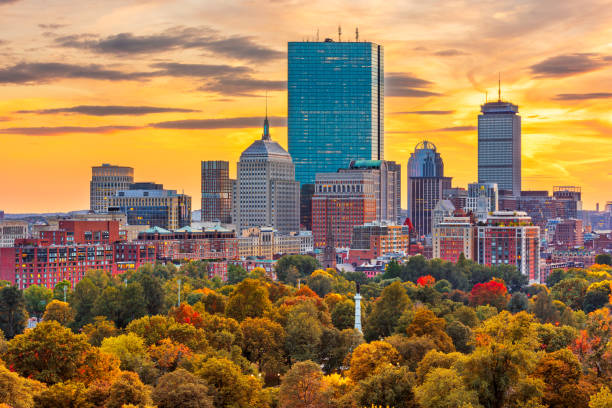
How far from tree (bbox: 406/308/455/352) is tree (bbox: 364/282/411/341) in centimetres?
947

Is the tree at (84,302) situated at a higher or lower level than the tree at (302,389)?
higher

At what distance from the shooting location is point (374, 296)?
19288 centimetres

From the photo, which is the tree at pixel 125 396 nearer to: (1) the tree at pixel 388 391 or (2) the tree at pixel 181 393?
(2) the tree at pixel 181 393

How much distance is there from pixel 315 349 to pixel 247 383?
3032 cm

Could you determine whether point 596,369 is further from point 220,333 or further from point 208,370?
point 220,333

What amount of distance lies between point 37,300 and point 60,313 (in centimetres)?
3615

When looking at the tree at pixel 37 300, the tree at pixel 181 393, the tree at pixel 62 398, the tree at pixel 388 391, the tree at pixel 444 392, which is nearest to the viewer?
the tree at pixel 444 392

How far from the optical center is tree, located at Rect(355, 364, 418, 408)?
287ft

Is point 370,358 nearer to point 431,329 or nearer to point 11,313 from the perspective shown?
point 431,329

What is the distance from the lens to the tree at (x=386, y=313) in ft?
454

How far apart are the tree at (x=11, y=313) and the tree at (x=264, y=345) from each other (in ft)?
131

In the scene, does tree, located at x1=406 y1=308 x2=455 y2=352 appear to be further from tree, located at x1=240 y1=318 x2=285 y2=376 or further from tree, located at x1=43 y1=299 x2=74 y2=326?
tree, located at x1=43 y1=299 x2=74 y2=326

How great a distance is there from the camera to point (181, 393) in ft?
294

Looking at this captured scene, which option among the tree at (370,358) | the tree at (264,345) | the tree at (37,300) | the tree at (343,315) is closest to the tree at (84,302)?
the tree at (37,300)
